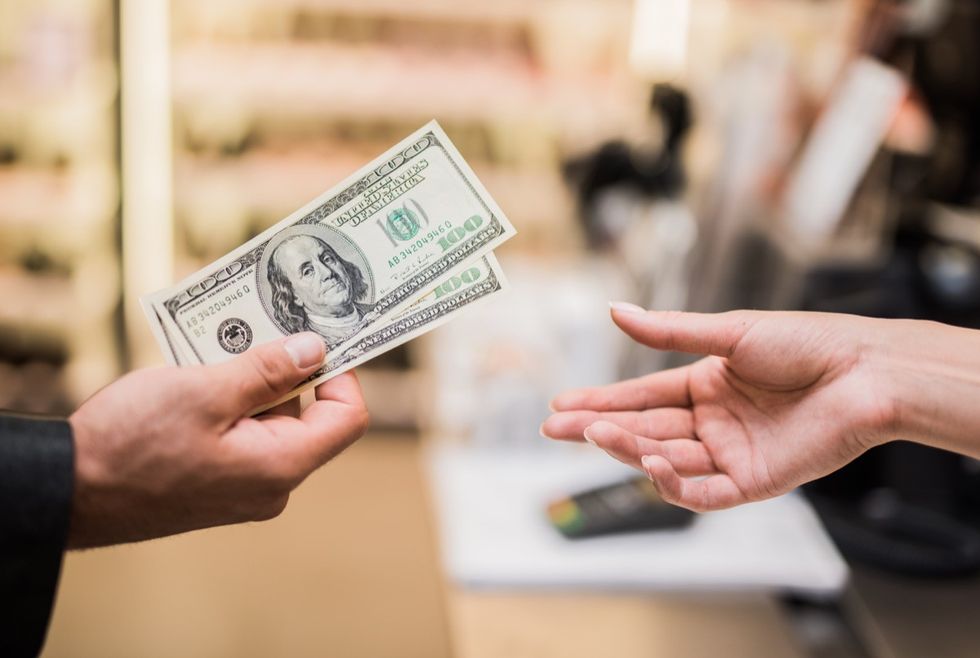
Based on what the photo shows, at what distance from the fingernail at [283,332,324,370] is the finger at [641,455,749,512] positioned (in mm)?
380

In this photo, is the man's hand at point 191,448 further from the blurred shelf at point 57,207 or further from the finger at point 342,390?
the blurred shelf at point 57,207

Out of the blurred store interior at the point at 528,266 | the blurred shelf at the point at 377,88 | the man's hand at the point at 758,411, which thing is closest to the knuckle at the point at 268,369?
the man's hand at the point at 758,411

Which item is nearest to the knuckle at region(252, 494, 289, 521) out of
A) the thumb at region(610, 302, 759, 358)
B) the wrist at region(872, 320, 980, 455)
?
the thumb at region(610, 302, 759, 358)

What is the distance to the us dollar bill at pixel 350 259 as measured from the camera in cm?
111

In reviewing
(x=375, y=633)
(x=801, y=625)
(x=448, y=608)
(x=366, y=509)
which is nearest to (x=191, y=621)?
(x=375, y=633)

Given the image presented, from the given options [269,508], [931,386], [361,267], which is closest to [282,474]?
[269,508]

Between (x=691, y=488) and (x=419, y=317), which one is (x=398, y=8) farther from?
(x=691, y=488)

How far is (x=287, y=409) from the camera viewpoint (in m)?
1.09

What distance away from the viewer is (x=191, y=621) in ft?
4.69

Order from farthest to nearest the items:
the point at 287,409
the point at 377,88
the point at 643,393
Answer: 1. the point at 377,88
2. the point at 643,393
3. the point at 287,409

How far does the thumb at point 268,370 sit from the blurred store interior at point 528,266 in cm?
51

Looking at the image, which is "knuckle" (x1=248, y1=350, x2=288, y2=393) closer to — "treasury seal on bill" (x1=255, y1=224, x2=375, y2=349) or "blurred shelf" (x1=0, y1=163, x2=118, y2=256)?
"treasury seal on bill" (x1=255, y1=224, x2=375, y2=349)

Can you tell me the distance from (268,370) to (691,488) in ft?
1.65

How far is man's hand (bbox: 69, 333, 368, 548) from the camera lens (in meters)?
0.89
